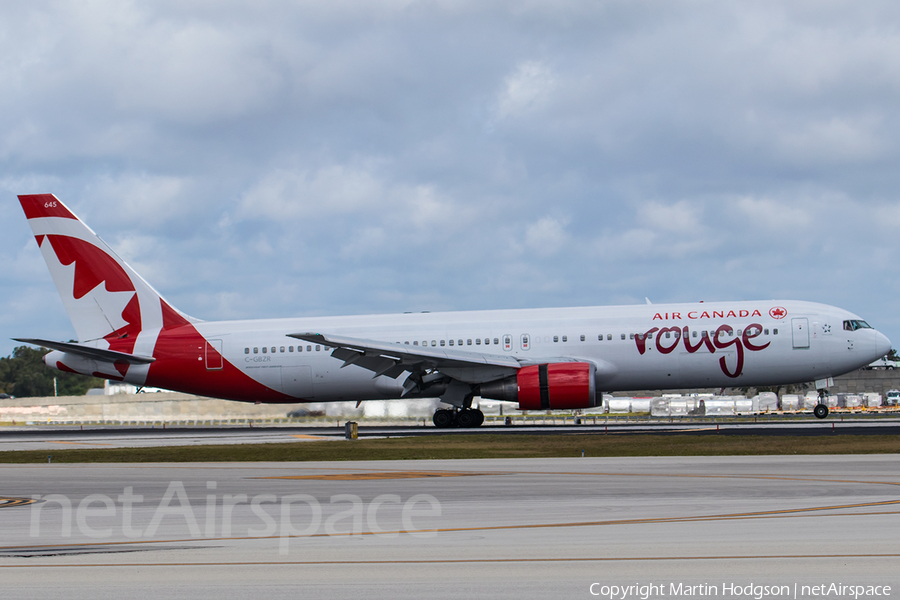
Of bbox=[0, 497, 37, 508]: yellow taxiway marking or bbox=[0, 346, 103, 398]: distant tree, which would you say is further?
bbox=[0, 346, 103, 398]: distant tree

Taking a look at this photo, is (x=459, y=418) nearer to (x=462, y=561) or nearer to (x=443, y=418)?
(x=443, y=418)

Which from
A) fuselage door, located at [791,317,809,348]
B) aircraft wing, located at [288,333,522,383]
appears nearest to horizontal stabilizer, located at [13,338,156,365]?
aircraft wing, located at [288,333,522,383]

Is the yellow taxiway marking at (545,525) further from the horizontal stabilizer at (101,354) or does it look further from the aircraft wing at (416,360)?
the horizontal stabilizer at (101,354)

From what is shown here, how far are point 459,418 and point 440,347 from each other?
290cm

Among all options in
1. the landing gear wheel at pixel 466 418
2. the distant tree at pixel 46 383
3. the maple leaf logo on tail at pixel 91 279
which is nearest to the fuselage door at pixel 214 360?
the maple leaf logo on tail at pixel 91 279

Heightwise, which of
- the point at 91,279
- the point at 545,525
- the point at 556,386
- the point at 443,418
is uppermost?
the point at 91,279

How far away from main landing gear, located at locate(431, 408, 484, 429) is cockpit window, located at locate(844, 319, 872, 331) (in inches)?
563

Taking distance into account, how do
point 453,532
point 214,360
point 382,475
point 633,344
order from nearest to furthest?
point 453,532, point 382,475, point 633,344, point 214,360

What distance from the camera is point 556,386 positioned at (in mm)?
31000

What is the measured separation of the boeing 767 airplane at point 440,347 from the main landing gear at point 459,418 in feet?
0.18

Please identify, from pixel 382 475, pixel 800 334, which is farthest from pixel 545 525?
pixel 800 334

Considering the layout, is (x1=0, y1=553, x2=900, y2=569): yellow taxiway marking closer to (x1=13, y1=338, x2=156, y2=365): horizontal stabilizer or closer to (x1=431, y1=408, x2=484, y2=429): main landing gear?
(x1=431, y1=408, x2=484, y2=429): main landing gear

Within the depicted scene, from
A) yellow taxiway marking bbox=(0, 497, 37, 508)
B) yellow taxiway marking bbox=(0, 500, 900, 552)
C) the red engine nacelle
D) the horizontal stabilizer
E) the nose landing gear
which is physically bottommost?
yellow taxiway marking bbox=(0, 500, 900, 552)

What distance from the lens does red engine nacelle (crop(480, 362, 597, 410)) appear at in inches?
1217
